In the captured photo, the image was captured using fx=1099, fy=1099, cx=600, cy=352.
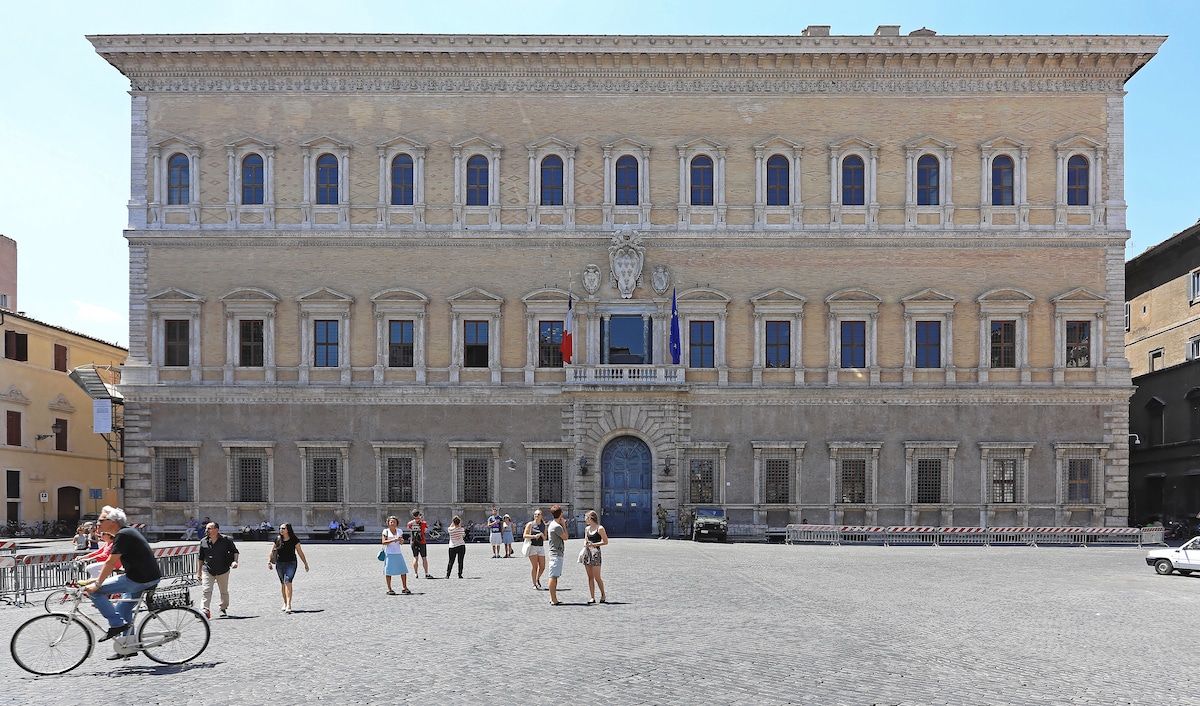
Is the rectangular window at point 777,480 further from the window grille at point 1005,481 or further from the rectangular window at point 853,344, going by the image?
the window grille at point 1005,481

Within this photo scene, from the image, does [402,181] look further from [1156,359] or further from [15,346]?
[1156,359]

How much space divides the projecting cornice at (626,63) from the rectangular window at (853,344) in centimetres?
890

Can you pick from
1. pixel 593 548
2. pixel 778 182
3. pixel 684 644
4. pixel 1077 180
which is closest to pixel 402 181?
pixel 778 182

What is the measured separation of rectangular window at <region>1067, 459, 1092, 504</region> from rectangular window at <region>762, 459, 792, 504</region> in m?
10.4

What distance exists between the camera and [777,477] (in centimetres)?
4059

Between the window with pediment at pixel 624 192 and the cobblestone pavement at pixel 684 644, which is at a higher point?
the window with pediment at pixel 624 192

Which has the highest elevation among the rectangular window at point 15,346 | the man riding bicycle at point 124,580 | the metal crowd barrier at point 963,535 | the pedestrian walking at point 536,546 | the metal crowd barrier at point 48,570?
the rectangular window at point 15,346

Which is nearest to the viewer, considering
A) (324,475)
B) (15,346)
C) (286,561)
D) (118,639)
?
(118,639)

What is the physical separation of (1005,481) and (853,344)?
7516 millimetres

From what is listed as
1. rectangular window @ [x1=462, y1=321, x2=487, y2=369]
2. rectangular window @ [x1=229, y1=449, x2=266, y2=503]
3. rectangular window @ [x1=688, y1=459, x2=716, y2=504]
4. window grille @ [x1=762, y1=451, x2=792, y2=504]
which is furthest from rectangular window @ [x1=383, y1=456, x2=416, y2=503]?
window grille @ [x1=762, y1=451, x2=792, y2=504]

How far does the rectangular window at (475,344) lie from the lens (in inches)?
1609

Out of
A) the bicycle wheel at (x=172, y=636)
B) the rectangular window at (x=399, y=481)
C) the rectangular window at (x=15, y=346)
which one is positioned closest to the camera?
the bicycle wheel at (x=172, y=636)

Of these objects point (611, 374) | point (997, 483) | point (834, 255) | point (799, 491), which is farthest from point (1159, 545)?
point (611, 374)

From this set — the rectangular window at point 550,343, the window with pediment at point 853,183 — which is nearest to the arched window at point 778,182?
the window with pediment at point 853,183
